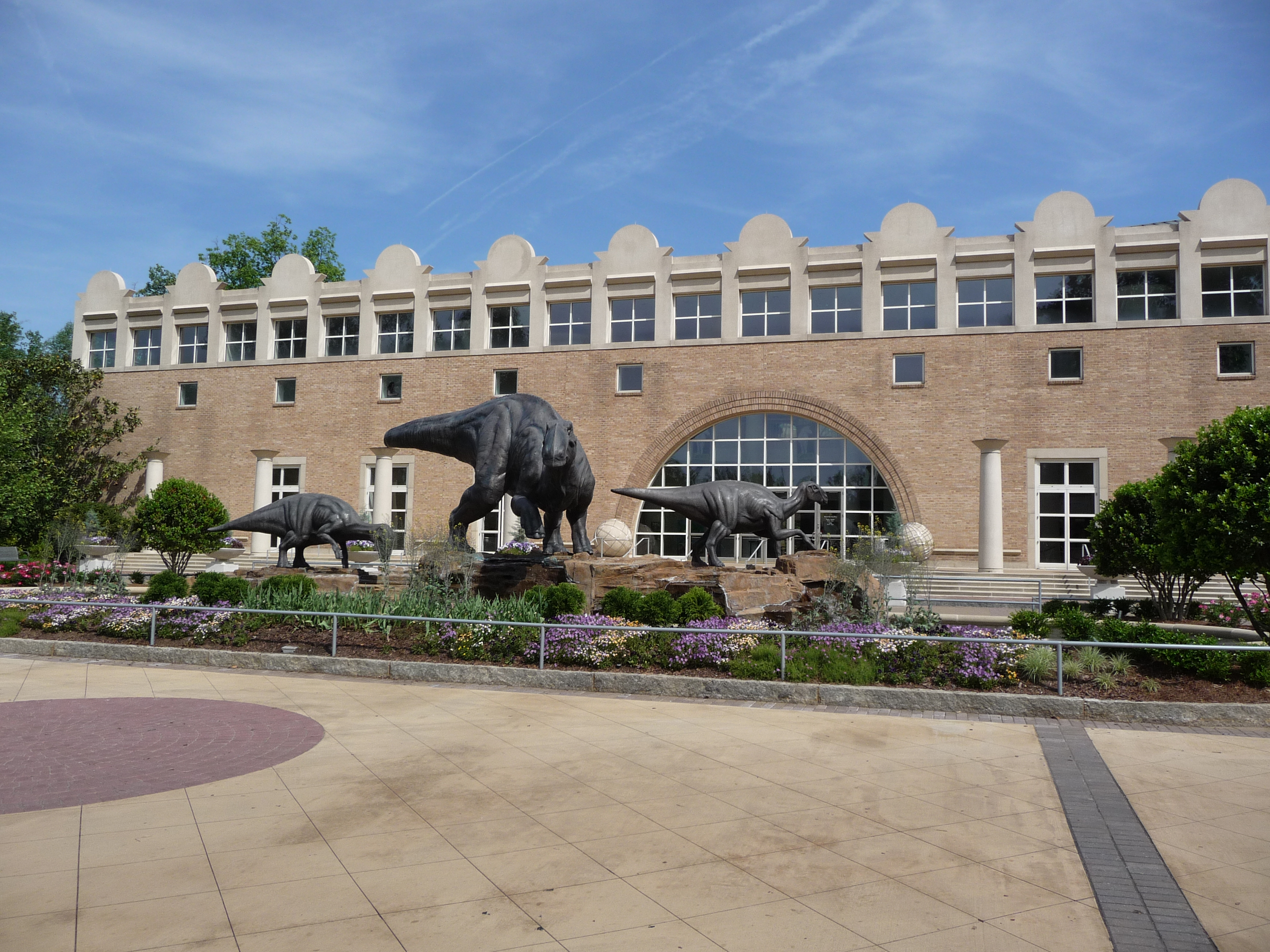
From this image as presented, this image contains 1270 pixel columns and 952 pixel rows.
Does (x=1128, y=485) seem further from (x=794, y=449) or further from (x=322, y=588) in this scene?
(x=322, y=588)

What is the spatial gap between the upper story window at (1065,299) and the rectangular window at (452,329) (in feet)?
59.7

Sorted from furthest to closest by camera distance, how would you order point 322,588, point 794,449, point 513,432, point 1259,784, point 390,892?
point 794,449 < point 322,588 < point 513,432 < point 1259,784 < point 390,892

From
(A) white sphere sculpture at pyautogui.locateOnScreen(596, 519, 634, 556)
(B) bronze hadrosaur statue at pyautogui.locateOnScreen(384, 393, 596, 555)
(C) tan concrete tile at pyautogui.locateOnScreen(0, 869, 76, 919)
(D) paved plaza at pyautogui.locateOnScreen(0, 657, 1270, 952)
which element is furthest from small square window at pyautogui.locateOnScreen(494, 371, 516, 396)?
(C) tan concrete tile at pyautogui.locateOnScreen(0, 869, 76, 919)

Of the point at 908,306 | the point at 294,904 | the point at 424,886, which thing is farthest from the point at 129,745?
the point at 908,306

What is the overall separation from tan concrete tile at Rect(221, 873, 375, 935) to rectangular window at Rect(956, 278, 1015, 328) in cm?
2546

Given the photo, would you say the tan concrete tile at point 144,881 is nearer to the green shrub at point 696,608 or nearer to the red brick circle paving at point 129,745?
the red brick circle paving at point 129,745

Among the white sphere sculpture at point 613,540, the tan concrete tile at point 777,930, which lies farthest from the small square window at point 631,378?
the tan concrete tile at point 777,930

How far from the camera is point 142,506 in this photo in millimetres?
25188

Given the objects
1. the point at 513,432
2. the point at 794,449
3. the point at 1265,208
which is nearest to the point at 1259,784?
the point at 513,432

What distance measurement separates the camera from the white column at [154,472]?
32.3 metres

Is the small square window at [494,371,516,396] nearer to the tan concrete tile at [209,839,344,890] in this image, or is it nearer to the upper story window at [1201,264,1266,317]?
the upper story window at [1201,264,1266,317]

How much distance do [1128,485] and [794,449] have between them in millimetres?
11412

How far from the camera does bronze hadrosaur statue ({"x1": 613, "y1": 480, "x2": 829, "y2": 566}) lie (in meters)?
15.9

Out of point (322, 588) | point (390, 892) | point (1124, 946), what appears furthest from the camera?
point (322, 588)
